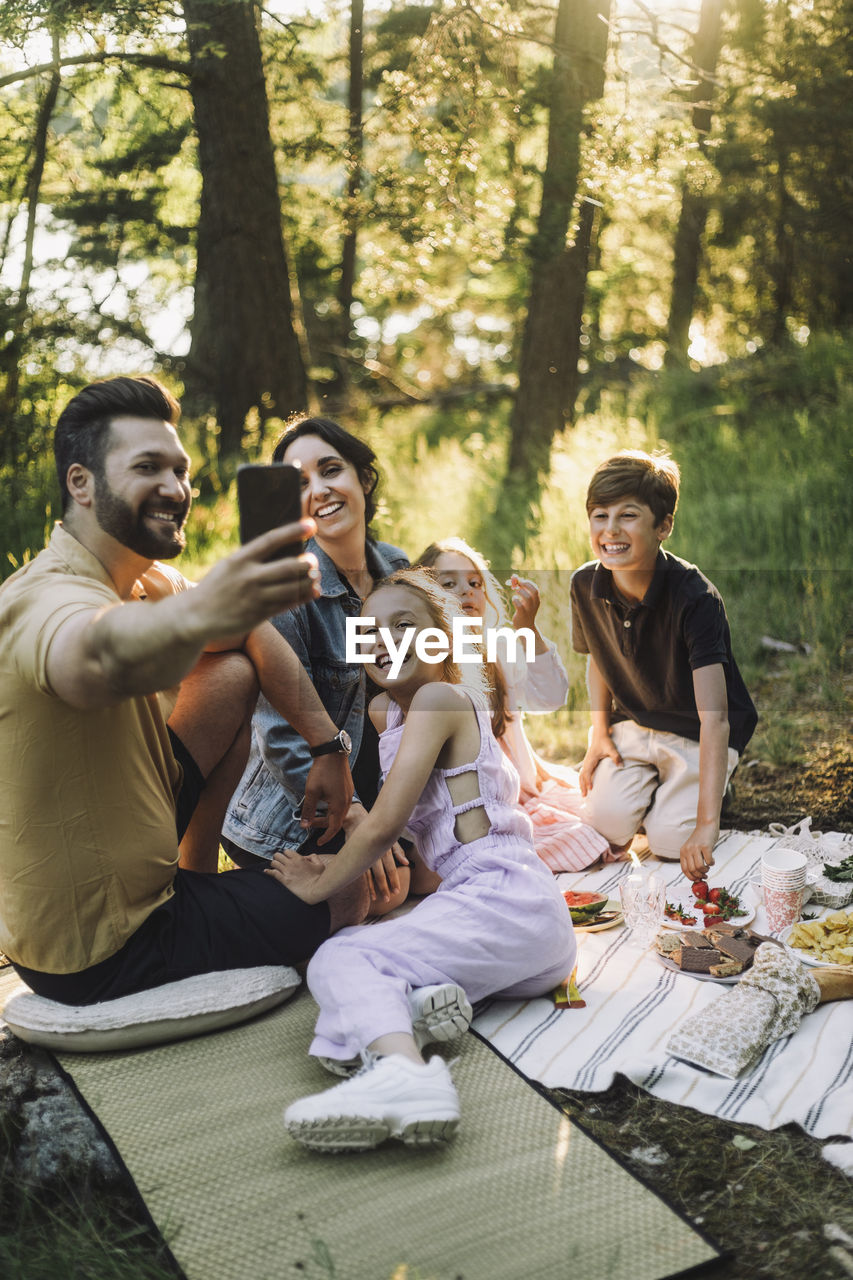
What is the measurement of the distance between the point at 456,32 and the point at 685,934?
4.70 meters

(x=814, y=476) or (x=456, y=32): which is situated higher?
(x=456, y=32)

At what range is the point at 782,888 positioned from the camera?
9.48 feet

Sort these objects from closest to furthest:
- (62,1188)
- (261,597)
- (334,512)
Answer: (261,597), (62,1188), (334,512)

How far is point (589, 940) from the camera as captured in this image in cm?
298

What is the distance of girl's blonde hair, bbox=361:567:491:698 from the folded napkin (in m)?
0.99

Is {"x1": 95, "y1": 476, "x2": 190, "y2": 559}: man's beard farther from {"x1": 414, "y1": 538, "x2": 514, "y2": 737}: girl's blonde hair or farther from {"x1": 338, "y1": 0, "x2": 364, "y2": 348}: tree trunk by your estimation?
{"x1": 338, "y1": 0, "x2": 364, "y2": 348}: tree trunk

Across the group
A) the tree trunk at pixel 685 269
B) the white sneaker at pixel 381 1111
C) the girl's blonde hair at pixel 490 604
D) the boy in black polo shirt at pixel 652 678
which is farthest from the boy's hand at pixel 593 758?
the tree trunk at pixel 685 269

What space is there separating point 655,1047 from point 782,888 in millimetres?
701

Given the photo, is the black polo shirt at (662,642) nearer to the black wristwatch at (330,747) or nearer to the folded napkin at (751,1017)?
the folded napkin at (751,1017)

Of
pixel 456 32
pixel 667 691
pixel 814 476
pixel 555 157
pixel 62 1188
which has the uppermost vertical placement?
pixel 456 32

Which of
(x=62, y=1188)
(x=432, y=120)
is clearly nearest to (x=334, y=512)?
(x=62, y=1188)

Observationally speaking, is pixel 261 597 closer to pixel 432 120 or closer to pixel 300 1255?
pixel 300 1255

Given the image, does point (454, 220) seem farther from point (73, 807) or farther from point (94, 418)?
point (73, 807)

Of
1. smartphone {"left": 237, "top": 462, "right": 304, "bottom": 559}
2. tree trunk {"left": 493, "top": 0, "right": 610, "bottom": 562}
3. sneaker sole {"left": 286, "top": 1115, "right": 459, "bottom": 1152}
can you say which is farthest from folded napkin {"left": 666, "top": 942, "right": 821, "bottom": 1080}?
tree trunk {"left": 493, "top": 0, "right": 610, "bottom": 562}
